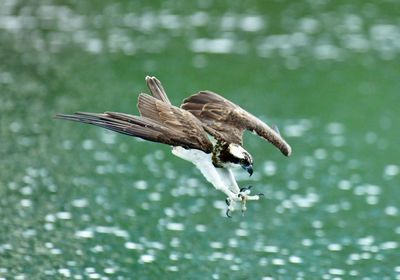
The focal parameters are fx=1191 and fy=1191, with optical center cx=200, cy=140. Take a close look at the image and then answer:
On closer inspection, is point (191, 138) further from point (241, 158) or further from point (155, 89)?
point (155, 89)

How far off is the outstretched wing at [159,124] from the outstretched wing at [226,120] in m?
0.54

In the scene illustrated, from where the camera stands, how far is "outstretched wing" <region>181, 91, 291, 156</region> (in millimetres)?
15477

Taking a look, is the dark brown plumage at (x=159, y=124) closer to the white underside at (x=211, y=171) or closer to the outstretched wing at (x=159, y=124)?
the outstretched wing at (x=159, y=124)

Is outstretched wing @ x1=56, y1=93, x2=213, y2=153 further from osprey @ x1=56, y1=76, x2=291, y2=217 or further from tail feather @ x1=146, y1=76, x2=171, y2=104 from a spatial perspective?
tail feather @ x1=146, y1=76, x2=171, y2=104

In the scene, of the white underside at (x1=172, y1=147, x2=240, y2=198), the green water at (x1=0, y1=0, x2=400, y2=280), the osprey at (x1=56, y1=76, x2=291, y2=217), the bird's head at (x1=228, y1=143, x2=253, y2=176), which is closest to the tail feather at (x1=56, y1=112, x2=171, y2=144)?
the osprey at (x1=56, y1=76, x2=291, y2=217)

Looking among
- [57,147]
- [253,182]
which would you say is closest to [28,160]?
[57,147]

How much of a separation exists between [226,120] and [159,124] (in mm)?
1683

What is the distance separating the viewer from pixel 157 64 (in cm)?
3506

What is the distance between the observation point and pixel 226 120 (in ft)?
52.2

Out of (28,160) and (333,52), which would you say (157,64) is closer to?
(333,52)

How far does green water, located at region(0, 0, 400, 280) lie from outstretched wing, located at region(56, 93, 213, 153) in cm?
631

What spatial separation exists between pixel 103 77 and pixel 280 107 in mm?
5372

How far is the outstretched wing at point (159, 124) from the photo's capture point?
13.8 metres

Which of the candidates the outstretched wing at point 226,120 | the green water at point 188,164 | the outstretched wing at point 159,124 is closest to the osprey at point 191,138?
the outstretched wing at point 159,124
